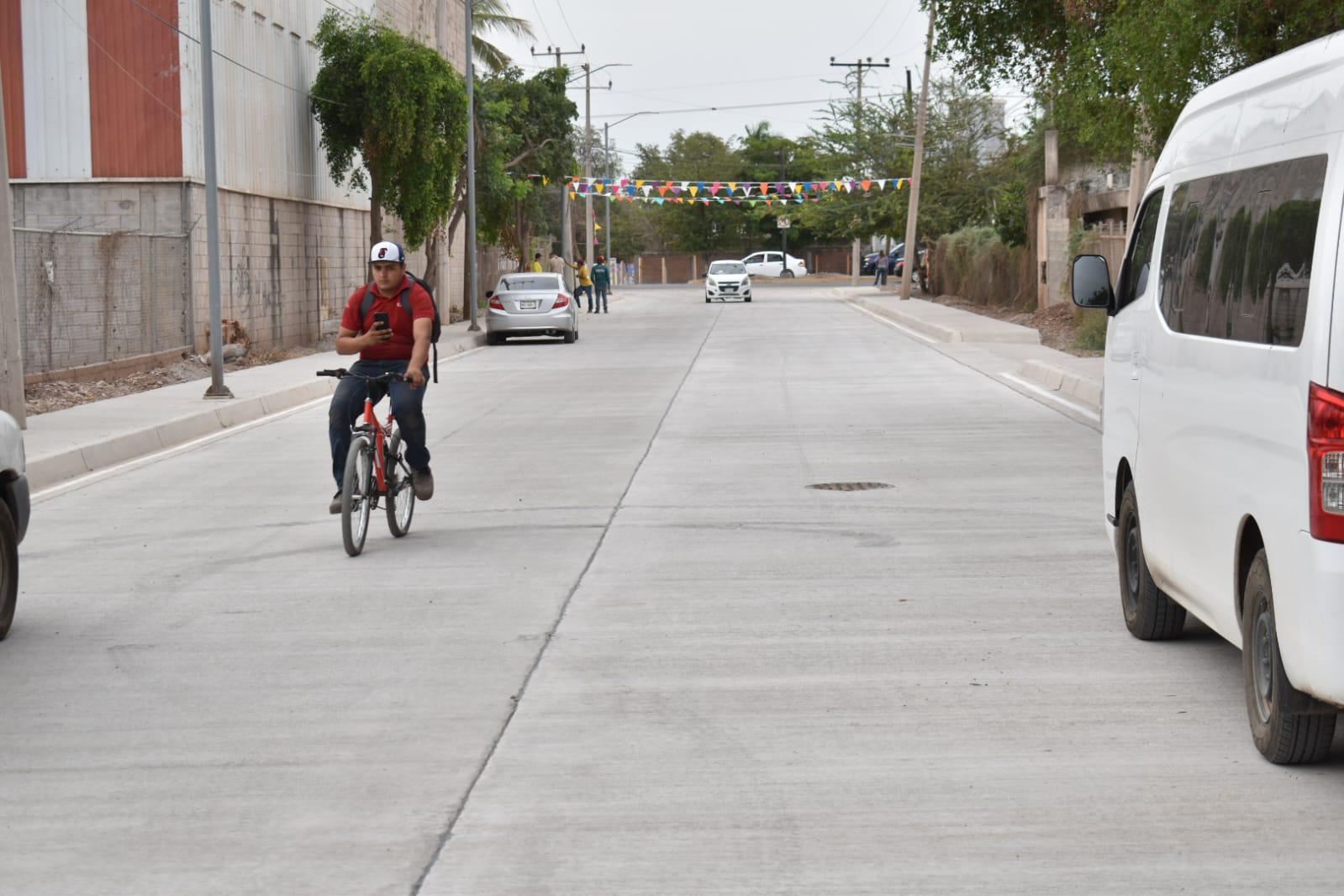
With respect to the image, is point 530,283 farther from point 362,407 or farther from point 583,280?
point 362,407

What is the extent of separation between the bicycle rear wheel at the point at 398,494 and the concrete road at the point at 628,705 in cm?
37

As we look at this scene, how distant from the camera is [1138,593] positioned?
7.77 meters

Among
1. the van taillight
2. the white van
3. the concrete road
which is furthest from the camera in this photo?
the white van

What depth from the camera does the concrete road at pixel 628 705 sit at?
A: 4.92 metres

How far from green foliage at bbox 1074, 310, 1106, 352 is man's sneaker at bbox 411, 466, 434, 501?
62.4 ft

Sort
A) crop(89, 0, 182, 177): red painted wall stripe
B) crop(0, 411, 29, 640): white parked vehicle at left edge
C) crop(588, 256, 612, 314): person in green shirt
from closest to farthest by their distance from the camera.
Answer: crop(0, 411, 29, 640): white parked vehicle at left edge
crop(89, 0, 182, 177): red painted wall stripe
crop(588, 256, 612, 314): person in green shirt

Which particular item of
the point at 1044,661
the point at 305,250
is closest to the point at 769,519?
the point at 1044,661

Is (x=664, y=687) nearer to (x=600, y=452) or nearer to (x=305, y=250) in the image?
(x=600, y=452)

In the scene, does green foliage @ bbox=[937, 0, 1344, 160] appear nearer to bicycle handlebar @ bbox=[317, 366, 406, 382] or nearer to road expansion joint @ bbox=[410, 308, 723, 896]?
road expansion joint @ bbox=[410, 308, 723, 896]

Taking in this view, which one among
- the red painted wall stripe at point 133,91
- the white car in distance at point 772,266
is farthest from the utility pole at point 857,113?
the red painted wall stripe at point 133,91

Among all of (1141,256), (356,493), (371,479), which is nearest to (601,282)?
(371,479)

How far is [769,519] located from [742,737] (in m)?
5.49

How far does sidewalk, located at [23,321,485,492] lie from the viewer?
1561 cm

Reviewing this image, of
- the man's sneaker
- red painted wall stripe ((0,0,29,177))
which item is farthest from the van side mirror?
red painted wall stripe ((0,0,29,177))
